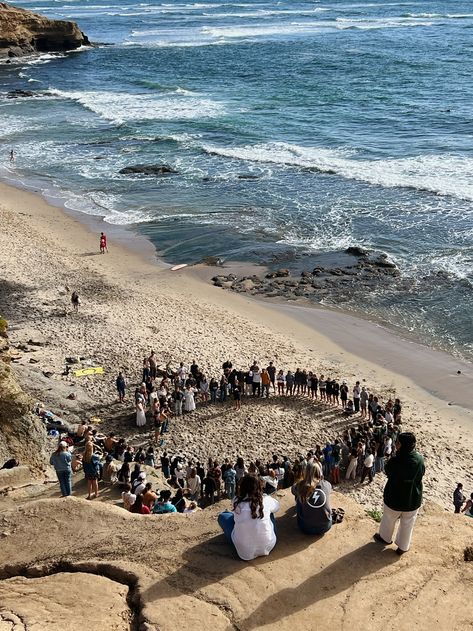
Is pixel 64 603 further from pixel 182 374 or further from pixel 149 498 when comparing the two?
pixel 182 374

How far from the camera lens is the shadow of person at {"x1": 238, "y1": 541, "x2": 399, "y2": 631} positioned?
7926mm

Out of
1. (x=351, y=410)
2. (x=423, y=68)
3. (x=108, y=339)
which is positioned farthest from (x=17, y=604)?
(x=423, y=68)

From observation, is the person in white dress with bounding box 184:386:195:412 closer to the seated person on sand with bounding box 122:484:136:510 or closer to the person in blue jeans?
the seated person on sand with bounding box 122:484:136:510

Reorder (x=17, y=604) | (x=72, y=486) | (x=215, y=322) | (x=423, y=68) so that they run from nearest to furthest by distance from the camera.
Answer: (x=17, y=604)
(x=72, y=486)
(x=215, y=322)
(x=423, y=68)

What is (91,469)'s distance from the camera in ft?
→ 46.4

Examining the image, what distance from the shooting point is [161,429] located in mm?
19938

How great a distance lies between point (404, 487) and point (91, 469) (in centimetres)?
749

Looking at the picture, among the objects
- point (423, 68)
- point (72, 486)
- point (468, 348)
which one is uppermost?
point (423, 68)

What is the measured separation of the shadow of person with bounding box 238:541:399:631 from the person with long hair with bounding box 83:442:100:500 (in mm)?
6715

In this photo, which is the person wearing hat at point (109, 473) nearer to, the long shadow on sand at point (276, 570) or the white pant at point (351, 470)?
the white pant at point (351, 470)

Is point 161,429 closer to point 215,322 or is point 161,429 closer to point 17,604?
point 215,322

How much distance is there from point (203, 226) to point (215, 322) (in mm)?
11231

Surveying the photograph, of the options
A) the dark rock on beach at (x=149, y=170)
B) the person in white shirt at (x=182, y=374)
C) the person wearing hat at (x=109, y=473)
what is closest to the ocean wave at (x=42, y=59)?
the dark rock on beach at (x=149, y=170)

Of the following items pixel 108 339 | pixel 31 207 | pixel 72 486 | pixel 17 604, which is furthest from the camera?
pixel 31 207
